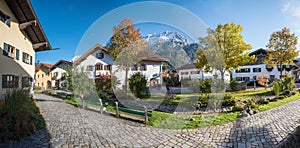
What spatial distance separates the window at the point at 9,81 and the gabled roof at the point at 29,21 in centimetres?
400

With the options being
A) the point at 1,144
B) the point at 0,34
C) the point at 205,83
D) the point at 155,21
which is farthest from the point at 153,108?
the point at 0,34

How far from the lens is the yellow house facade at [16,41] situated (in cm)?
927

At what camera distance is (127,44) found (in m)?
14.9

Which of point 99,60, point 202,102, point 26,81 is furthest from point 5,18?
point 202,102

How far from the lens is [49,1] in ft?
30.8

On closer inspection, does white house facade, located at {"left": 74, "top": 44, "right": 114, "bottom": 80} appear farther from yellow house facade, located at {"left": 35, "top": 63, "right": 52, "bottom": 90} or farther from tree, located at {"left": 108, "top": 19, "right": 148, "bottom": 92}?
yellow house facade, located at {"left": 35, "top": 63, "right": 52, "bottom": 90}

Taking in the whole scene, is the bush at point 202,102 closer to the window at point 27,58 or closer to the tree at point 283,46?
the window at point 27,58

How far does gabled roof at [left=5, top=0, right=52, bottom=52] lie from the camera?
981cm

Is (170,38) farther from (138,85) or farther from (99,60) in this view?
(99,60)

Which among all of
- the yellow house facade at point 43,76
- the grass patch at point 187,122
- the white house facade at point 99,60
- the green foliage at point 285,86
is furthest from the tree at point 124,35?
the yellow house facade at point 43,76

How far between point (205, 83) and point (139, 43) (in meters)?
7.11

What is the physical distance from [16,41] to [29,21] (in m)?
1.77

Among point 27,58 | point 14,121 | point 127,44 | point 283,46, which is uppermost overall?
point 283,46

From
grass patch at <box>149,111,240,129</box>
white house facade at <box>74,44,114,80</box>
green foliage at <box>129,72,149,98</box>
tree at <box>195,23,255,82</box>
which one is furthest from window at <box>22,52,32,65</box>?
tree at <box>195,23,255,82</box>
